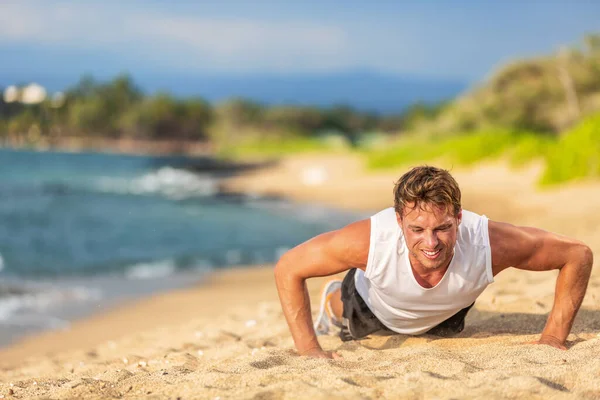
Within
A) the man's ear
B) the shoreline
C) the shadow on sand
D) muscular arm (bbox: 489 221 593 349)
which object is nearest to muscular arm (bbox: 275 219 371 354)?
the man's ear

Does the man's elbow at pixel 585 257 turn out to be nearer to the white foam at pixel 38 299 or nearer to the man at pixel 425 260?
the man at pixel 425 260

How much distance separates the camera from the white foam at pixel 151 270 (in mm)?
9848

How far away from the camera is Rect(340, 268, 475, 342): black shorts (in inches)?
157

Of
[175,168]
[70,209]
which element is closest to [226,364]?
[70,209]

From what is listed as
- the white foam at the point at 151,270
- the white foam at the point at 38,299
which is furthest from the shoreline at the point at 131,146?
the white foam at the point at 38,299

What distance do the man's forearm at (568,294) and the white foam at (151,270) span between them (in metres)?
6.82

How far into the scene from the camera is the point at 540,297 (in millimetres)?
5117

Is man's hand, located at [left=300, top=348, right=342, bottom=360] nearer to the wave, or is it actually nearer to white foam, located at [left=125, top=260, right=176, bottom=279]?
the wave

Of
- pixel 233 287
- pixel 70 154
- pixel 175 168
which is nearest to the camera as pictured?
pixel 233 287

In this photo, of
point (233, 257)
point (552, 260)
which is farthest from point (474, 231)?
point (233, 257)

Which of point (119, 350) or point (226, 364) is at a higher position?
point (226, 364)

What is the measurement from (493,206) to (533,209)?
1.14 meters

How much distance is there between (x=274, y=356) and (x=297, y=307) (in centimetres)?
28

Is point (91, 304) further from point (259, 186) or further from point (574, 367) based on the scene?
point (259, 186)
